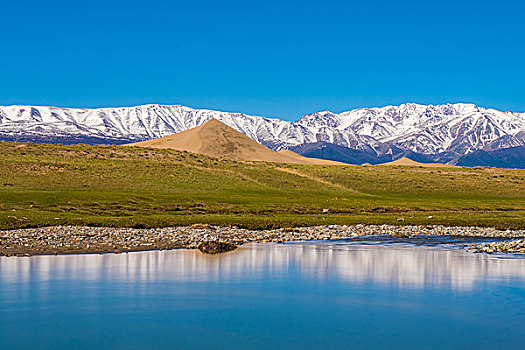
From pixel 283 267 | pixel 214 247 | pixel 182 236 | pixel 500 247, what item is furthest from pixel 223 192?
pixel 283 267

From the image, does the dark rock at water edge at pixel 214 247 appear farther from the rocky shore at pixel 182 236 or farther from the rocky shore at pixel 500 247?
the rocky shore at pixel 500 247

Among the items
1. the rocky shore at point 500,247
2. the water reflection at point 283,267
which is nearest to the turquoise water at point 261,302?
the water reflection at point 283,267

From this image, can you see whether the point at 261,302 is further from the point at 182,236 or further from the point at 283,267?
the point at 182,236

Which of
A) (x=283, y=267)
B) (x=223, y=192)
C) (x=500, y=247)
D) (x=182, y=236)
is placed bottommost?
(x=283, y=267)

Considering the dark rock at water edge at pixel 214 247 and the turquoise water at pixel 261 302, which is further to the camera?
the dark rock at water edge at pixel 214 247

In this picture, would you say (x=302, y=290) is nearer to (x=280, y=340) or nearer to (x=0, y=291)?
(x=280, y=340)

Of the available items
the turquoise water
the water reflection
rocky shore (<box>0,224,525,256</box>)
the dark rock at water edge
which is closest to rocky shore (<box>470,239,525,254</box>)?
rocky shore (<box>0,224,525,256</box>)

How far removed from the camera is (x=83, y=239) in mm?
41344

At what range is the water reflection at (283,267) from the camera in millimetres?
27844

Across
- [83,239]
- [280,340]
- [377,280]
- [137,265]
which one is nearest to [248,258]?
[137,265]

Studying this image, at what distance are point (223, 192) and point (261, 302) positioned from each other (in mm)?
76628

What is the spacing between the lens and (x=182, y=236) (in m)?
44.3

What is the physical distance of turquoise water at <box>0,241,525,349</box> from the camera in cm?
1848

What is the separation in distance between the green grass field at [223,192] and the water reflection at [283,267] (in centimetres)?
1685
